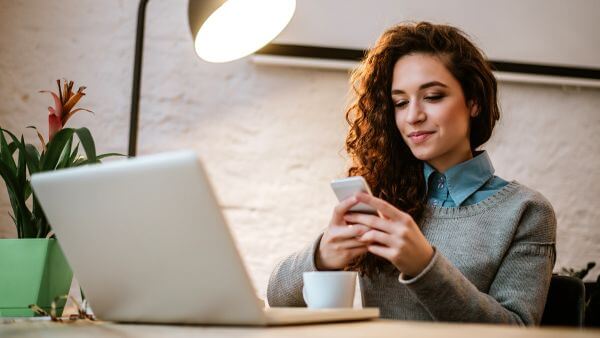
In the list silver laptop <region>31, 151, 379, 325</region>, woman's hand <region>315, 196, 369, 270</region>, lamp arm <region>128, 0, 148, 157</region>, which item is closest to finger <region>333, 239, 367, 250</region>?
woman's hand <region>315, 196, 369, 270</region>

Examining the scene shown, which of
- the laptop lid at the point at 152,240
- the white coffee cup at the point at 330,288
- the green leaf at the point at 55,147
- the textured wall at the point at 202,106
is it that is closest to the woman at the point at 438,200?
the white coffee cup at the point at 330,288

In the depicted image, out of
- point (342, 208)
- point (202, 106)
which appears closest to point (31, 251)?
point (342, 208)

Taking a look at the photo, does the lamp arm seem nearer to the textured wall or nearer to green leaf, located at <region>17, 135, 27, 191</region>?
the textured wall

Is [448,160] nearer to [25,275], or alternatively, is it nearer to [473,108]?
[473,108]

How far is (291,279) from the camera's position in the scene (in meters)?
1.47

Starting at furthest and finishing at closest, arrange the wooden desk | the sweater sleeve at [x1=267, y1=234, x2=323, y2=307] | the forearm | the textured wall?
1. the textured wall
2. the sweater sleeve at [x1=267, y1=234, x2=323, y2=307]
3. the forearm
4. the wooden desk

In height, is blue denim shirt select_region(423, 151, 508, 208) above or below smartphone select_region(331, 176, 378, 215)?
below

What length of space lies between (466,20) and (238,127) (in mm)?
970

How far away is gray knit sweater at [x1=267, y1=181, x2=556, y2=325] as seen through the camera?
135 centimetres

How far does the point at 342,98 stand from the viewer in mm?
2551

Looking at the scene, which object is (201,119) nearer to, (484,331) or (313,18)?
(313,18)

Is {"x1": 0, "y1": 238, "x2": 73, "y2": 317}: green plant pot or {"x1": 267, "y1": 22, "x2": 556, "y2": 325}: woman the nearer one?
{"x1": 0, "y1": 238, "x2": 73, "y2": 317}: green plant pot

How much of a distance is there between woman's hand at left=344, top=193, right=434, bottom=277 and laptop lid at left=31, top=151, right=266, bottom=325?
359 mm

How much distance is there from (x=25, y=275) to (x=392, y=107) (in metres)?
1.01
